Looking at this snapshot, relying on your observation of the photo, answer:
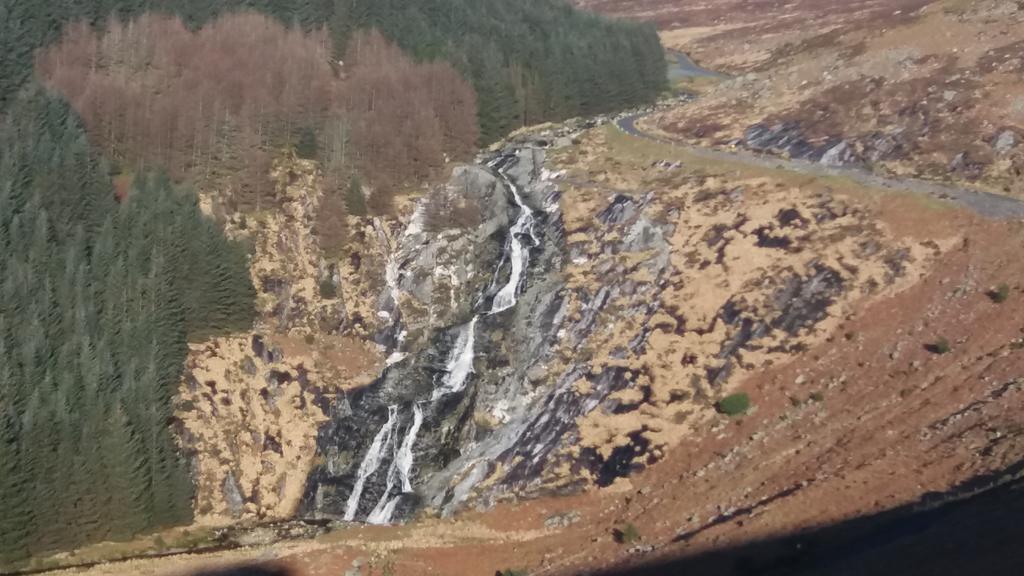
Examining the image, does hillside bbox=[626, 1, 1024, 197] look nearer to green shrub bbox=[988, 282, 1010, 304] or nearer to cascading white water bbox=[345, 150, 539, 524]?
green shrub bbox=[988, 282, 1010, 304]

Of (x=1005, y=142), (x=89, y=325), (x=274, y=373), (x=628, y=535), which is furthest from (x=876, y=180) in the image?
(x=89, y=325)

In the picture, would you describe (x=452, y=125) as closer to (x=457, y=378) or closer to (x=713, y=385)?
(x=457, y=378)

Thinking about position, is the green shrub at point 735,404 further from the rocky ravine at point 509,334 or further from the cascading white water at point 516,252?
the cascading white water at point 516,252

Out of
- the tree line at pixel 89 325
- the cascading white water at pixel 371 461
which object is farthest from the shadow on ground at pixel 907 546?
the tree line at pixel 89 325

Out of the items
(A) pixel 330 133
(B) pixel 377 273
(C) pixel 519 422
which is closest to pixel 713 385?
(C) pixel 519 422

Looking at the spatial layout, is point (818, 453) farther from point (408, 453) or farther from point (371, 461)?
point (371, 461)

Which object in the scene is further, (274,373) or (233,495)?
(274,373)

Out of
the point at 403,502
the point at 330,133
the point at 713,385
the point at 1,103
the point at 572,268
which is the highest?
the point at 1,103
